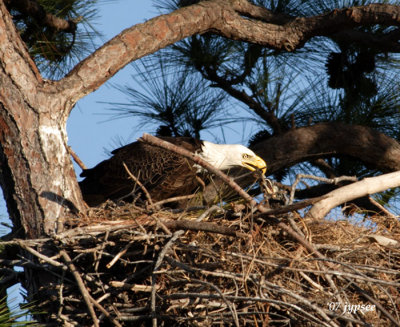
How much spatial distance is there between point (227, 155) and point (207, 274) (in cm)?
173

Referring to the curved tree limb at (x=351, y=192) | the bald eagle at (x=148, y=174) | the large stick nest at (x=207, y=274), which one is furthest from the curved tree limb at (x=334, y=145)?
the large stick nest at (x=207, y=274)

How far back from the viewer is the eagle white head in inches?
162

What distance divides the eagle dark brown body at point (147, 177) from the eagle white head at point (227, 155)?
0.19 meters

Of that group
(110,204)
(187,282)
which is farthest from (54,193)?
(187,282)

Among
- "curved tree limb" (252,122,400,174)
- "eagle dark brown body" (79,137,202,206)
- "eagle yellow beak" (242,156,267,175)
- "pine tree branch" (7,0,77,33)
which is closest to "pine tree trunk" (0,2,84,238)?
"pine tree branch" (7,0,77,33)

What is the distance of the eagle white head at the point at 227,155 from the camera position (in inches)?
162

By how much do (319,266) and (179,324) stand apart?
0.62m

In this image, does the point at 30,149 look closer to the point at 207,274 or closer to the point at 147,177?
the point at 207,274

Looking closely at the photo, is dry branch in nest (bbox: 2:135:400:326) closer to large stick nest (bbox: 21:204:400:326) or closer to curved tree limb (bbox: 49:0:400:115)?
large stick nest (bbox: 21:204:400:326)

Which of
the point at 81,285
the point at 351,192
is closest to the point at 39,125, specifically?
the point at 81,285

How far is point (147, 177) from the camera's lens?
422 centimetres

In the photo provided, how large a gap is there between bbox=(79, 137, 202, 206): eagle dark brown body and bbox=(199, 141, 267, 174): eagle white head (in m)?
0.19

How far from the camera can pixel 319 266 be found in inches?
111

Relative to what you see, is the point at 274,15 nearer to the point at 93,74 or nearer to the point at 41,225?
the point at 93,74
